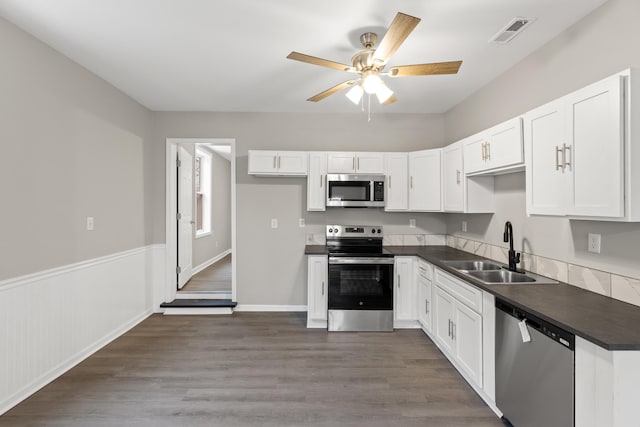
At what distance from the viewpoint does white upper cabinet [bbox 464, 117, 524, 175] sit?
6.88ft

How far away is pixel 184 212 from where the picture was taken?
13.9 feet

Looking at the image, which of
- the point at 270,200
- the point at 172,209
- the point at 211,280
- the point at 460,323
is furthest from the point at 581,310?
the point at 211,280

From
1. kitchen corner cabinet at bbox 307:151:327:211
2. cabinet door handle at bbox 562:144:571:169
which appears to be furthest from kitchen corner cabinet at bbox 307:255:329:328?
cabinet door handle at bbox 562:144:571:169

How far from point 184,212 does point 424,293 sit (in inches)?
133

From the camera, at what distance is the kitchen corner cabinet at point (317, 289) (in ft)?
11.0

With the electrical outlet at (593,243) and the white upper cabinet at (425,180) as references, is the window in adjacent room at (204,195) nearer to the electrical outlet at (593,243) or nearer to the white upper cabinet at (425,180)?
the white upper cabinet at (425,180)

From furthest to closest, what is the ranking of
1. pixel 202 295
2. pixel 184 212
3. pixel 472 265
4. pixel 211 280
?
pixel 211 280
pixel 184 212
pixel 202 295
pixel 472 265

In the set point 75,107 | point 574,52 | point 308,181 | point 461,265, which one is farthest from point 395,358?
point 75,107

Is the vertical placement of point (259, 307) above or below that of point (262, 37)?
below

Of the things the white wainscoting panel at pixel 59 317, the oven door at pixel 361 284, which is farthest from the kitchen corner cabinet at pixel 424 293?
the white wainscoting panel at pixel 59 317

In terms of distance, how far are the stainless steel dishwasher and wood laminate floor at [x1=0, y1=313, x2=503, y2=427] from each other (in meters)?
0.32

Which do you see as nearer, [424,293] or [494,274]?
[494,274]

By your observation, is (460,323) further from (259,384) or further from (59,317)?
(59,317)

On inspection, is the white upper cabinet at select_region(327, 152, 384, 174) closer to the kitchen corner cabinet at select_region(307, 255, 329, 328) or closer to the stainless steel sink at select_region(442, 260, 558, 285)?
the kitchen corner cabinet at select_region(307, 255, 329, 328)
